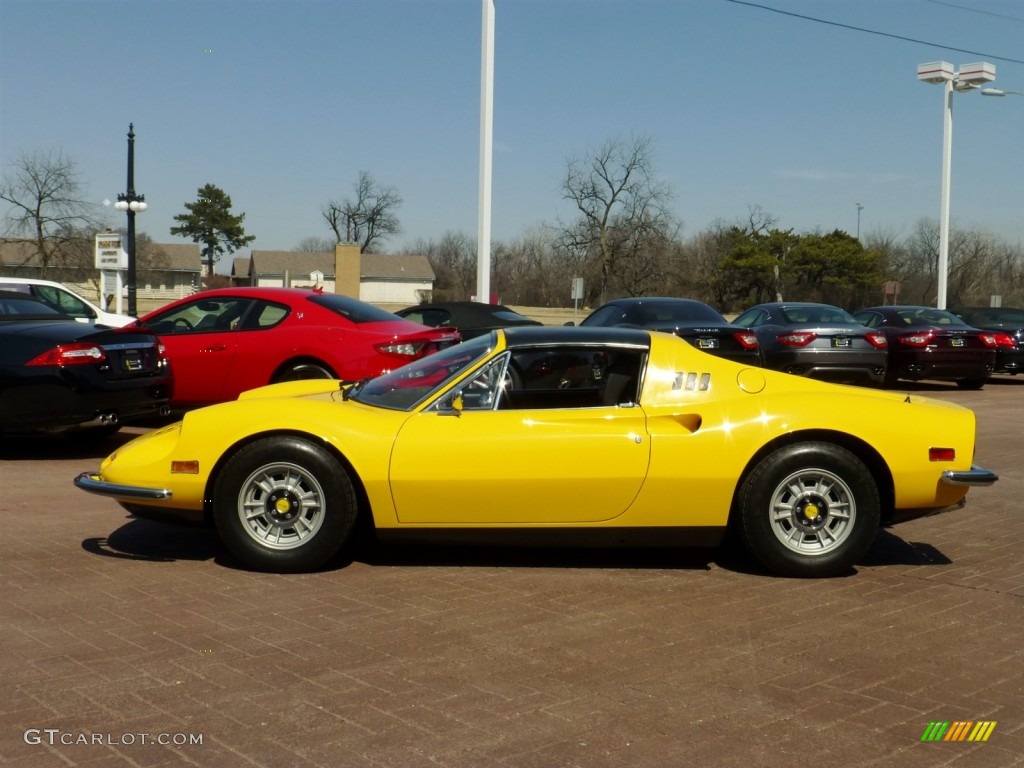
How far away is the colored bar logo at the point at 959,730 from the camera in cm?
366

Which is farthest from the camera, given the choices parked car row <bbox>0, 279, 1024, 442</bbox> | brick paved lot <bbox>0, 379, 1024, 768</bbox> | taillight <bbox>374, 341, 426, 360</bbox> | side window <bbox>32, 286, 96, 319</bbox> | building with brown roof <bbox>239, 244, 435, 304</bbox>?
building with brown roof <bbox>239, 244, 435, 304</bbox>

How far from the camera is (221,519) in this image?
18.5 feet

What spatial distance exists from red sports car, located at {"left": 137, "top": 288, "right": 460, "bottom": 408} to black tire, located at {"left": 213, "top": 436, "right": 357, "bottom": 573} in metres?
5.00

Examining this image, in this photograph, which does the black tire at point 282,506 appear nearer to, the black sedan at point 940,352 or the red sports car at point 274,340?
the red sports car at point 274,340

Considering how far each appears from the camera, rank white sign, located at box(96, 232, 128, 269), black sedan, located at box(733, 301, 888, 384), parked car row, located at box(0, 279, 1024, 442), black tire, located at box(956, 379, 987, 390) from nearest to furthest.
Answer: parked car row, located at box(0, 279, 1024, 442), black sedan, located at box(733, 301, 888, 384), black tire, located at box(956, 379, 987, 390), white sign, located at box(96, 232, 128, 269)

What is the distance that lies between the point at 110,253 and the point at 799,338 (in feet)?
66.6

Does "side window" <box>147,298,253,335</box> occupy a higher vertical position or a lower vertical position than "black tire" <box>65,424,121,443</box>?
higher

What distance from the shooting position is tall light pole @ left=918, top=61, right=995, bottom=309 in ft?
109

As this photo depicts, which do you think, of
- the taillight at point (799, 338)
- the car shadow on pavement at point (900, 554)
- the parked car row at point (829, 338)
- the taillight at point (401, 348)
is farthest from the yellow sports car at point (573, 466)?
the taillight at point (799, 338)

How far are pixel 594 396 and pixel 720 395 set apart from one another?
0.67 metres

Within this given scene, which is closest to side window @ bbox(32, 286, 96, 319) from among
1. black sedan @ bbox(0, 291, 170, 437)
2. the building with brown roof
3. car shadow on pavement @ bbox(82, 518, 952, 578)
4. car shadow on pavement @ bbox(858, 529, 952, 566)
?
black sedan @ bbox(0, 291, 170, 437)

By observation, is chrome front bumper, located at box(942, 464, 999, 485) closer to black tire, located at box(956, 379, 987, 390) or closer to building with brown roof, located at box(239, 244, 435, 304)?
black tire, located at box(956, 379, 987, 390)

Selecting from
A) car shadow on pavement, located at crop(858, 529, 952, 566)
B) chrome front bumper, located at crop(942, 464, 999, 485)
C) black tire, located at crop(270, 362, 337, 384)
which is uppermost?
black tire, located at crop(270, 362, 337, 384)

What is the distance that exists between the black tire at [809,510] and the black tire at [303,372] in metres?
6.06
